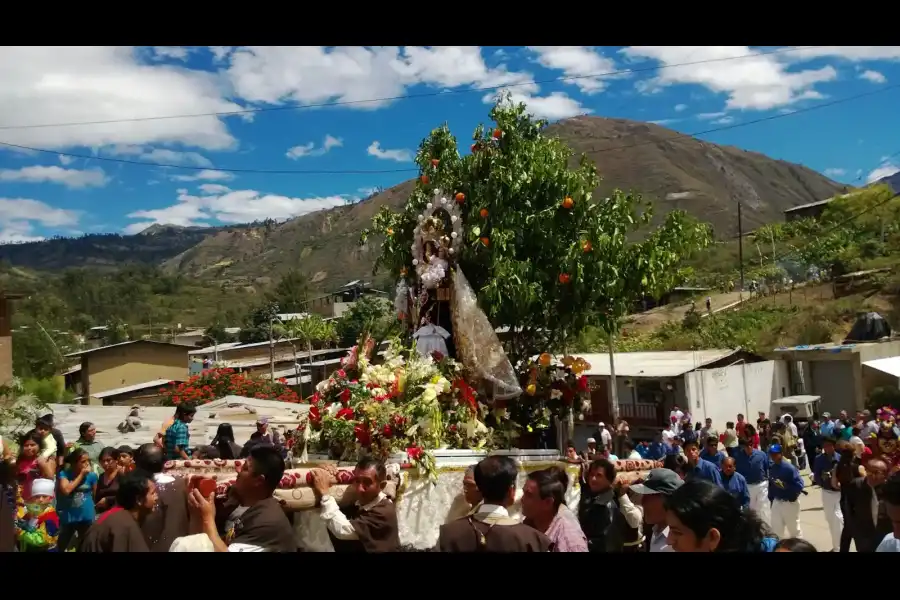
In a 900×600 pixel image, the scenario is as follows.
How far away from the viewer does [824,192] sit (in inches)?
7677

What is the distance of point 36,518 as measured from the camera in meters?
6.17

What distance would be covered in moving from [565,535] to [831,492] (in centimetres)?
554

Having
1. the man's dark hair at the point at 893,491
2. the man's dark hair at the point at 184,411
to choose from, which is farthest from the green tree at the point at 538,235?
the man's dark hair at the point at 893,491

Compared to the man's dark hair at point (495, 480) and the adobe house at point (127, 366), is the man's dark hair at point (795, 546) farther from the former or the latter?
the adobe house at point (127, 366)

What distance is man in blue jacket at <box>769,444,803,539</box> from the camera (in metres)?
7.75

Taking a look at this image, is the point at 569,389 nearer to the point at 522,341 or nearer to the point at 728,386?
the point at 522,341

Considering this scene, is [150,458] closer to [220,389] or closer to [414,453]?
[414,453]

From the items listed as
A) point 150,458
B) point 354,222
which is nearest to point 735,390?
point 150,458

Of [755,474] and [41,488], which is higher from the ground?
[41,488]

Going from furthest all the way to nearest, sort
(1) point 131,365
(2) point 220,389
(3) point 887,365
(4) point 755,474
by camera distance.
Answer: (1) point 131,365 < (2) point 220,389 < (3) point 887,365 < (4) point 755,474

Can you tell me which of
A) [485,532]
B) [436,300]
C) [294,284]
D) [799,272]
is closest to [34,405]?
[436,300]

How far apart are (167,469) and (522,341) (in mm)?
3944

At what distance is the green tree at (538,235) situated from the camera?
726 centimetres

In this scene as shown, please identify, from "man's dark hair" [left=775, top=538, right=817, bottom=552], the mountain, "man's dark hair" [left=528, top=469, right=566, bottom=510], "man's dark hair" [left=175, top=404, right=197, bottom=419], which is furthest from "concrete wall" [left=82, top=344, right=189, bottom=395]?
the mountain
